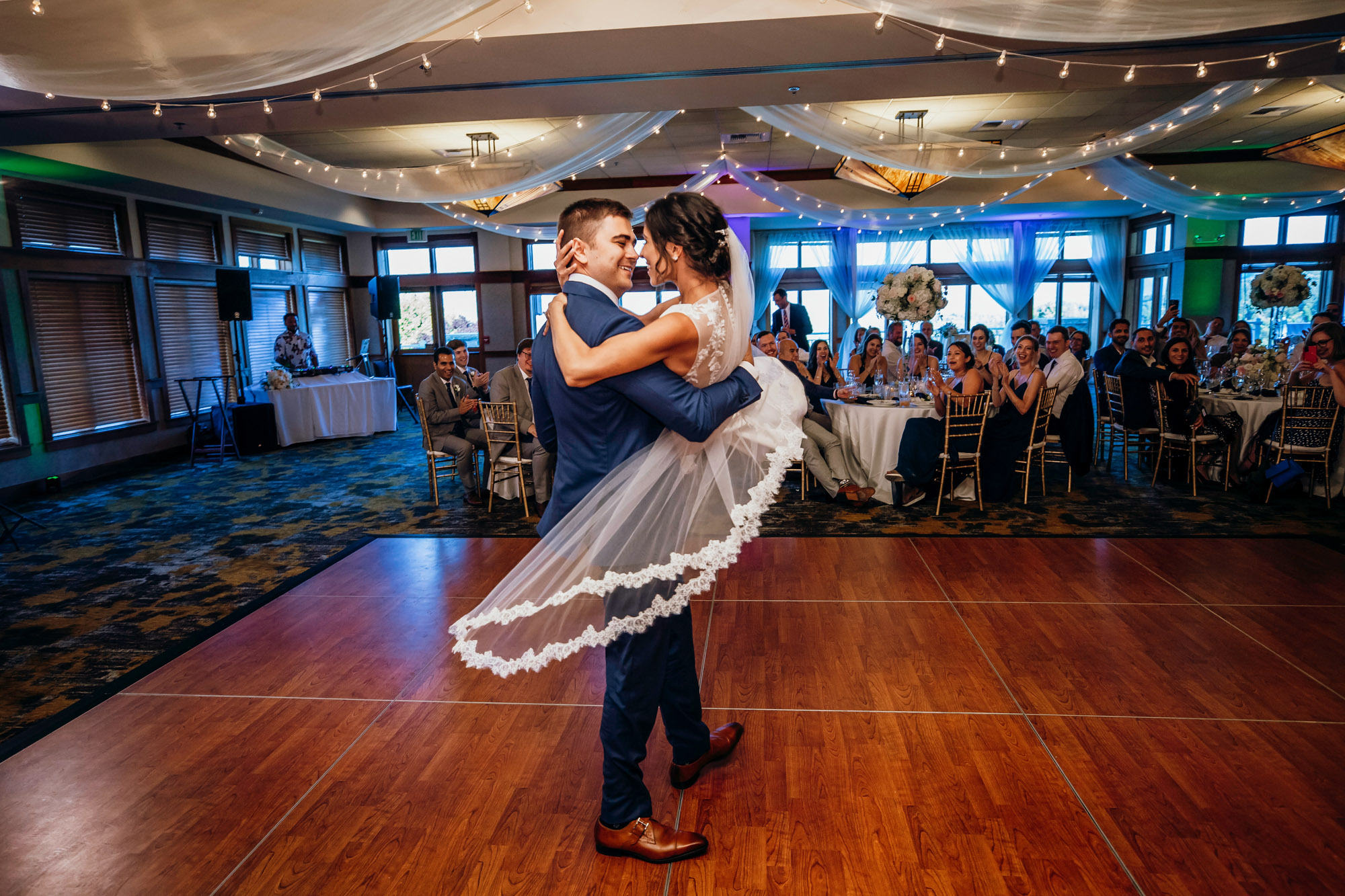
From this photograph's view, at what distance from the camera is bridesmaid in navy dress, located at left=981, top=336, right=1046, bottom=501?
6062mm

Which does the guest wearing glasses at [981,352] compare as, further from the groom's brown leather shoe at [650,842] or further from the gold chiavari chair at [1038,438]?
the groom's brown leather shoe at [650,842]

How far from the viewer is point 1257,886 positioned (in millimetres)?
1848

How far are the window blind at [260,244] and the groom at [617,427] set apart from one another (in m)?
10.7

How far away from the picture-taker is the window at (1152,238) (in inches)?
489

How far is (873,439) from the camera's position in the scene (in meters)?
6.10

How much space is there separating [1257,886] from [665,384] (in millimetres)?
1862

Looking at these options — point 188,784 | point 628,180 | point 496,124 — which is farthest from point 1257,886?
point 628,180

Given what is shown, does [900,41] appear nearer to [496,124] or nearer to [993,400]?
[993,400]

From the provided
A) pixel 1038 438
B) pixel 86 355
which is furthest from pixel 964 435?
pixel 86 355

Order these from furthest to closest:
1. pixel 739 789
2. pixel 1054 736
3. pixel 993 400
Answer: pixel 993 400 < pixel 1054 736 < pixel 739 789

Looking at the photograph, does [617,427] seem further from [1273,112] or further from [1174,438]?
[1273,112]

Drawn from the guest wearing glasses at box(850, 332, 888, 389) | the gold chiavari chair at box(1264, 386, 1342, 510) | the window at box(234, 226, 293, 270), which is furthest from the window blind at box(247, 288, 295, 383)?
the gold chiavari chair at box(1264, 386, 1342, 510)

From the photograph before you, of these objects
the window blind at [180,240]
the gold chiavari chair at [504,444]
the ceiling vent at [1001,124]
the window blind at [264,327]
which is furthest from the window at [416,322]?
the ceiling vent at [1001,124]

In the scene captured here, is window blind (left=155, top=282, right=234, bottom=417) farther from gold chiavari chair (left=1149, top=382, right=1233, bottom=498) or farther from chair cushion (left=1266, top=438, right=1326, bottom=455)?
chair cushion (left=1266, top=438, right=1326, bottom=455)
